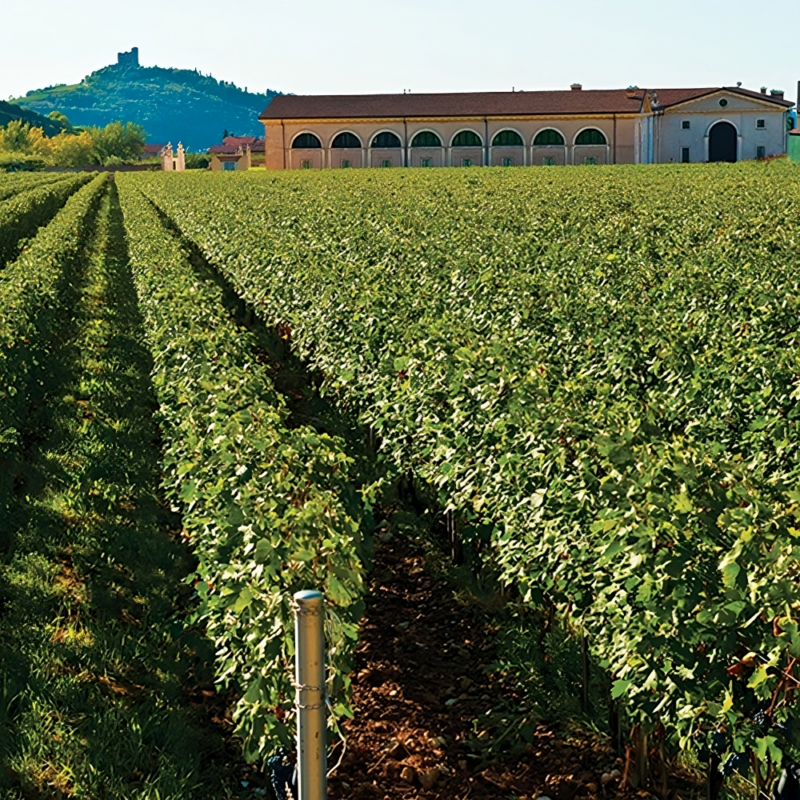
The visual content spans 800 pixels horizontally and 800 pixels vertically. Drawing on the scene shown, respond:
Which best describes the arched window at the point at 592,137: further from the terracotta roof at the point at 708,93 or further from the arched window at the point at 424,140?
the arched window at the point at 424,140

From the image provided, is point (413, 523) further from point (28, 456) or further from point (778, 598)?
point (778, 598)

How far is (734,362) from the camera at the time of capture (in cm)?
770

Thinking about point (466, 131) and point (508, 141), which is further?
point (508, 141)

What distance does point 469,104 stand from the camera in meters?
86.4

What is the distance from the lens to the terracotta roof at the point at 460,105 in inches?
3361

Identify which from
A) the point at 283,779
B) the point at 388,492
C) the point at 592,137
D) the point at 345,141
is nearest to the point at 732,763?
the point at 283,779

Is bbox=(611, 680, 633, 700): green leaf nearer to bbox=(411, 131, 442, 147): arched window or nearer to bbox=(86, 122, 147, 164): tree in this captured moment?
bbox=(411, 131, 442, 147): arched window

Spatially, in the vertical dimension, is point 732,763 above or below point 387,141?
below

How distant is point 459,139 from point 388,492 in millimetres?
79315

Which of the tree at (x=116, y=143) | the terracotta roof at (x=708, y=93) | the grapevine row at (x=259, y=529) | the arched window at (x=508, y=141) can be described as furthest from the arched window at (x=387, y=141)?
the tree at (x=116, y=143)

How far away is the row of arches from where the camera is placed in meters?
85.8

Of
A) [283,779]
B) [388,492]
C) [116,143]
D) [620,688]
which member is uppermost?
[116,143]

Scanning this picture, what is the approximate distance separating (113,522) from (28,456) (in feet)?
6.72

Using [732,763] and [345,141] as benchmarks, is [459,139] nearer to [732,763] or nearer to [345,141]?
[345,141]
